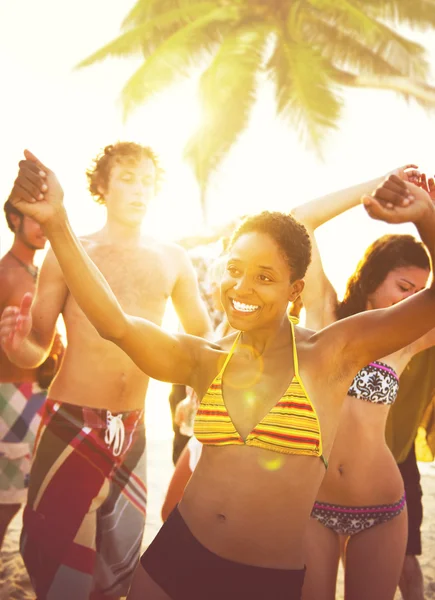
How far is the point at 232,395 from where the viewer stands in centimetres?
239

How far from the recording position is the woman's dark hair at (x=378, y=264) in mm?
3619

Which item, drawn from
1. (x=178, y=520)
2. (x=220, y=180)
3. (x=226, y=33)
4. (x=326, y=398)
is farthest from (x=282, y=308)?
(x=226, y=33)

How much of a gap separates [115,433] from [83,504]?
0.39 meters

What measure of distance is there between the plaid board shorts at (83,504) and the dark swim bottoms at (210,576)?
3.91 ft

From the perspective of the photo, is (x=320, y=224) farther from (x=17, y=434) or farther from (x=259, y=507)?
(x=17, y=434)

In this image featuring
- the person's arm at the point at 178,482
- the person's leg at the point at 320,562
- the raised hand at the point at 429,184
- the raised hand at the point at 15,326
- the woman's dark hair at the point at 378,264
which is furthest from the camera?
the person's arm at the point at 178,482

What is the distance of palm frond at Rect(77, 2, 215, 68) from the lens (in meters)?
26.1

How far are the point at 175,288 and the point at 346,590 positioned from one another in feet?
6.26

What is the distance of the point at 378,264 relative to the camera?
367 centimetres

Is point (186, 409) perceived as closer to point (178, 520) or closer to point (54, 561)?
point (54, 561)

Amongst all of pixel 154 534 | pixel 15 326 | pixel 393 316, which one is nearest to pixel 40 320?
pixel 15 326

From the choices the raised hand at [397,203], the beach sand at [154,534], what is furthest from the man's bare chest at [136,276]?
the beach sand at [154,534]

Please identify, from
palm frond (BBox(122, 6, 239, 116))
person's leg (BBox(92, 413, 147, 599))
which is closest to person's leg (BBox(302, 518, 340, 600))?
person's leg (BBox(92, 413, 147, 599))

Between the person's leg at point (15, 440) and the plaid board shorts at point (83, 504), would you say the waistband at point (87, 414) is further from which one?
the person's leg at point (15, 440)
